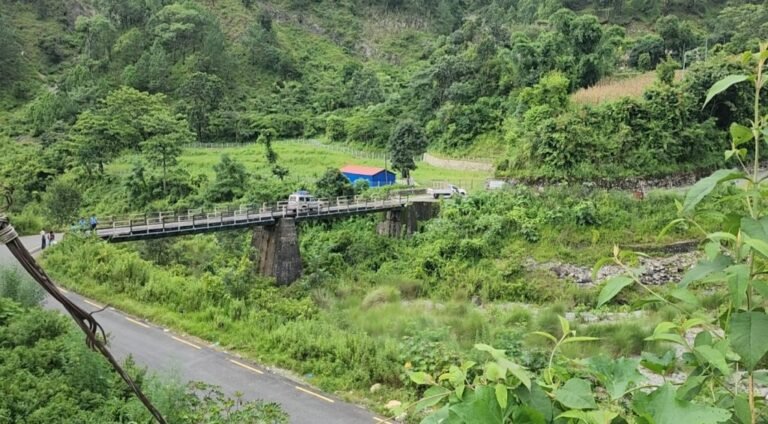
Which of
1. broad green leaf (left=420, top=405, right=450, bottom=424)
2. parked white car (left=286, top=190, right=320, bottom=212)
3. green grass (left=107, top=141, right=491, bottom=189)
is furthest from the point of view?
green grass (left=107, top=141, right=491, bottom=189)

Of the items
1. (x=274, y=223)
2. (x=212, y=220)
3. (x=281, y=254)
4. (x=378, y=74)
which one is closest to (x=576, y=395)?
(x=212, y=220)

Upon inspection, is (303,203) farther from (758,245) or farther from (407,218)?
(758,245)

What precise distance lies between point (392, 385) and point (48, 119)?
138ft

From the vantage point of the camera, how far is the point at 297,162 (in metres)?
39.0

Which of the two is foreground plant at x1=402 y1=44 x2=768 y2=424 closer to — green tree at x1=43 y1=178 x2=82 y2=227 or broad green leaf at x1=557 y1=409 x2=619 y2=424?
broad green leaf at x1=557 y1=409 x2=619 y2=424

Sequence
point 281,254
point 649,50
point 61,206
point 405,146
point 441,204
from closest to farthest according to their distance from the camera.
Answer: point 281,254 < point 61,206 < point 441,204 < point 405,146 < point 649,50

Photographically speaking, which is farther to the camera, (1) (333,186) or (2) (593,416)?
(1) (333,186)

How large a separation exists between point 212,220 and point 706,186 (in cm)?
2015

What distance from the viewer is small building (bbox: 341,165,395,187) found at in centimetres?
3142

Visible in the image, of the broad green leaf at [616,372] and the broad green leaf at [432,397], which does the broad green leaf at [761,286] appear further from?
the broad green leaf at [432,397]

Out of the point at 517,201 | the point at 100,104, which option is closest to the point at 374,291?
the point at 517,201

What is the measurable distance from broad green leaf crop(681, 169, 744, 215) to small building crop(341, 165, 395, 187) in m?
29.8

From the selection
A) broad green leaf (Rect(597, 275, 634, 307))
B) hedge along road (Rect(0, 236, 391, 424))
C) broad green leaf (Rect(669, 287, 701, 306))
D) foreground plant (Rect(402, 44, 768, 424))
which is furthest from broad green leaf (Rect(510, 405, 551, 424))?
hedge along road (Rect(0, 236, 391, 424))

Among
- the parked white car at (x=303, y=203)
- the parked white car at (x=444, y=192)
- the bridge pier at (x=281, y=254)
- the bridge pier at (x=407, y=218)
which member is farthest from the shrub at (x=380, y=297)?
the parked white car at (x=444, y=192)
